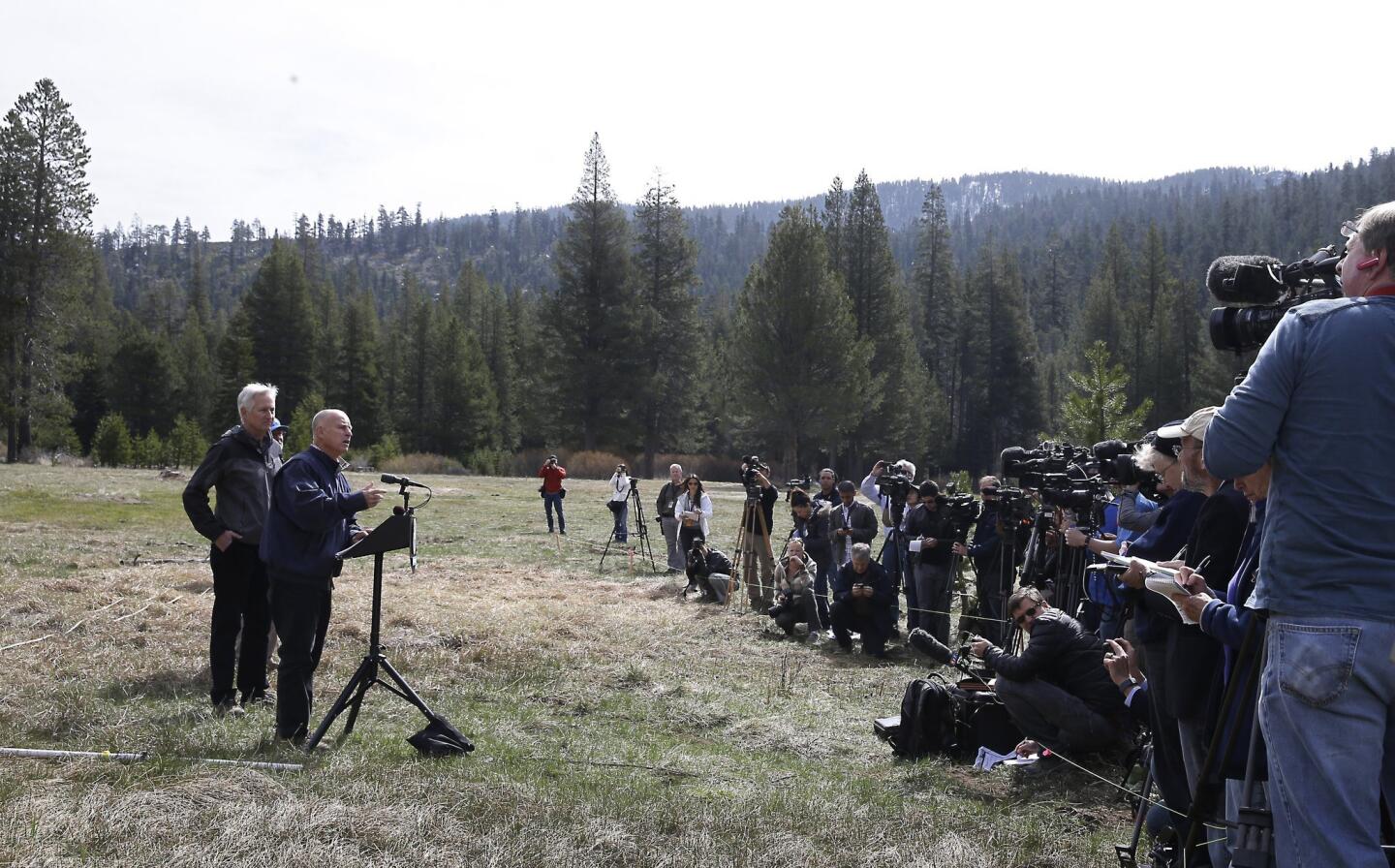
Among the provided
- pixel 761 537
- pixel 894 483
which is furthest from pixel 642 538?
pixel 894 483

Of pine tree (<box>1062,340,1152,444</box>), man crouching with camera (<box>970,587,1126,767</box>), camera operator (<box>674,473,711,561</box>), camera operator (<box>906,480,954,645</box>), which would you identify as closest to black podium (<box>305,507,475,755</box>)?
man crouching with camera (<box>970,587,1126,767</box>)

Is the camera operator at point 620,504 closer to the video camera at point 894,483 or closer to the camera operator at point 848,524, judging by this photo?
the camera operator at point 848,524

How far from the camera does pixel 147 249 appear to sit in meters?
191

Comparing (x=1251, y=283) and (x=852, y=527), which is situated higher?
(x=1251, y=283)

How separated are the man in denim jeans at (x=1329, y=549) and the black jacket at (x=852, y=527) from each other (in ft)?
29.5

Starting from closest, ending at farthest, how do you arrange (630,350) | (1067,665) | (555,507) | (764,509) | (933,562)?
(1067,665), (933,562), (764,509), (555,507), (630,350)

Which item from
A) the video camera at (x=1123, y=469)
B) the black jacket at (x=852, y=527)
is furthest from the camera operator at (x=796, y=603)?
the video camera at (x=1123, y=469)

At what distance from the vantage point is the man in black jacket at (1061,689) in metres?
6.01

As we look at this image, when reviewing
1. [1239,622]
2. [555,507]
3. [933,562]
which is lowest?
[555,507]

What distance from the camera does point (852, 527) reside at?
12164 mm

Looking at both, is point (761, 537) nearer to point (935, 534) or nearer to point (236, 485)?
point (935, 534)

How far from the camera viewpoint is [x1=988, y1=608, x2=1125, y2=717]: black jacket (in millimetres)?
6160

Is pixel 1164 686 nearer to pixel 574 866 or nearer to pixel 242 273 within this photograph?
pixel 574 866

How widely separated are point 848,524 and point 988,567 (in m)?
2.14
